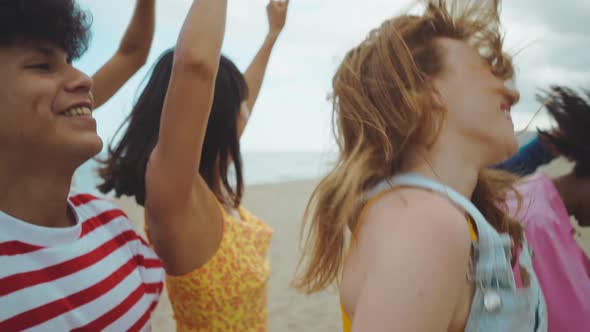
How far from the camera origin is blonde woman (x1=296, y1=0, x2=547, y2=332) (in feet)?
2.67

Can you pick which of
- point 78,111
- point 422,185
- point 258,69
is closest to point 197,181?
point 78,111

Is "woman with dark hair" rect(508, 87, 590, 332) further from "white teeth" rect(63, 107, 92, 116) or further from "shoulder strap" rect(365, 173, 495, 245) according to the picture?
"white teeth" rect(63, 107, 92, 116)

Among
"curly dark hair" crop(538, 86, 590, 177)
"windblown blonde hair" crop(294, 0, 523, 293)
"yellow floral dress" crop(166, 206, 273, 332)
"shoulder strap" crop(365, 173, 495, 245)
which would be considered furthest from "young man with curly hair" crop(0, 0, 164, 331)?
"curly dark hair" crop(538, 86, 590, 177)

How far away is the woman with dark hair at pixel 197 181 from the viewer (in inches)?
49.5

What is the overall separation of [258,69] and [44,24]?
1477mm

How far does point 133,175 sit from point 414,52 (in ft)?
3.56

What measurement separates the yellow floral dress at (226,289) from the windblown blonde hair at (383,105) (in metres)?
0.32

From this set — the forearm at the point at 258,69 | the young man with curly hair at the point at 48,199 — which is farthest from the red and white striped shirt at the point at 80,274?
the forearm at the point at 258,69

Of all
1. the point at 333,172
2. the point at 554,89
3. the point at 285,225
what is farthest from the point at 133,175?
the point at 285,225

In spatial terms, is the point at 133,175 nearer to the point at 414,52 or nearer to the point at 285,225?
the point at 414,52

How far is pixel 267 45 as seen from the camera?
2490 mm

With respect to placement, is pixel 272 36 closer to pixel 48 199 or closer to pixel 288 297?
pixel 48 199

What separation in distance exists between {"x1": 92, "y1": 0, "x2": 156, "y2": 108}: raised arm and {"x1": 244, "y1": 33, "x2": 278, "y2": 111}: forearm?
0.58 m

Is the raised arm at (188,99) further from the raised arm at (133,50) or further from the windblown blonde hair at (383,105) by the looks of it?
the raised arm at (133,50)
